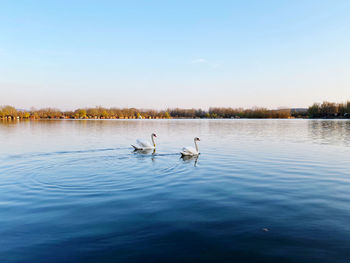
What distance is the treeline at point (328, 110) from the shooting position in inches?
6291

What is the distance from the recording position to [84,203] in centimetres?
865

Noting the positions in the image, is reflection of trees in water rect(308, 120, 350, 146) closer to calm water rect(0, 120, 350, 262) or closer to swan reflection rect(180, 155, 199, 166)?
calm water rect(0, 120, 350, 262)

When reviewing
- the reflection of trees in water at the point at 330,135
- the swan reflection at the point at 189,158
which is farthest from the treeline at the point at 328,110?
the swan reflection at the point at 189,158

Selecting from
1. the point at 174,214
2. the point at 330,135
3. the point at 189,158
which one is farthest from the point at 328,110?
the point at 174,214

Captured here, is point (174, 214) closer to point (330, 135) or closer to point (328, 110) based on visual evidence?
point (330, 135)

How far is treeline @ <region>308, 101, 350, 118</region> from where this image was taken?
6291 inches

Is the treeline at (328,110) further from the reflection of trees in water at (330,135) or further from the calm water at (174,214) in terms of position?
the calm water at (174,214)

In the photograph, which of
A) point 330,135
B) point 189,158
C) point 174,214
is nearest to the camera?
point 174,214

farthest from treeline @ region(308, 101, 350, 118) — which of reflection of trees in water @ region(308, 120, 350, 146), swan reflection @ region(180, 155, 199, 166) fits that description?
swan reflection @ region(180, 155, 199, 166)

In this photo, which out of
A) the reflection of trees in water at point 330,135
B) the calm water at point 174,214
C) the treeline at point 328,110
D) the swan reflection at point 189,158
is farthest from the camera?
the treeline at point 328,110

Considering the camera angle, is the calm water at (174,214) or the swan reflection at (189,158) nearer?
A: the calm water at (174,214)

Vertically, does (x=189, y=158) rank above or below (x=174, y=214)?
above

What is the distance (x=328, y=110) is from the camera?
537 ft

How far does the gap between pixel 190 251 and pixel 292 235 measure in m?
2.81
